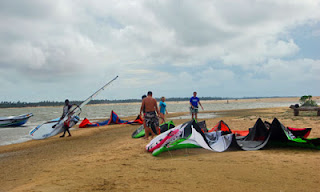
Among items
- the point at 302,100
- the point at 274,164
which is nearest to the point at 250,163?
the point at 274,164

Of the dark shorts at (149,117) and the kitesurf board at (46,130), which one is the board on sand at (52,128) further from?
the dark shorts at (149,117)

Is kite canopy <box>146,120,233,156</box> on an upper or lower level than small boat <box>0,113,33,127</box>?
upper

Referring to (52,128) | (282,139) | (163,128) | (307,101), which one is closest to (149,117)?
(163,128)

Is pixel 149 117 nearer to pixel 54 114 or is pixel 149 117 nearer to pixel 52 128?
pixel 52 128

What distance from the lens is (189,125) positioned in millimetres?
6582

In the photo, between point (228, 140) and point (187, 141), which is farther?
point (228, 140)

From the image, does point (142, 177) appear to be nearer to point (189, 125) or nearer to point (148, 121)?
point (189, 125)

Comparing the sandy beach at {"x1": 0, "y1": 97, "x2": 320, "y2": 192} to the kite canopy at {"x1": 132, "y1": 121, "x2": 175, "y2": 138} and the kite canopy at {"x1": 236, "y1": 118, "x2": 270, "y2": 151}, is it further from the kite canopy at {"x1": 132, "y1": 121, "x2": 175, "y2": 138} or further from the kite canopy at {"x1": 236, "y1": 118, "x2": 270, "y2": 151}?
the kite canopy at {"x1": 132, "y1": 121, "x2": 175, "y2": 138}

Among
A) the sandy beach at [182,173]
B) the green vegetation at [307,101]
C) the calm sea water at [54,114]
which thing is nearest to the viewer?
the sandy beach at [182,173]

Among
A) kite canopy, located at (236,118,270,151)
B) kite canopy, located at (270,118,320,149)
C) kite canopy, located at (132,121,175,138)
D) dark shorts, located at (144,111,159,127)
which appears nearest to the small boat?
kite canopy, located at (132,121,175,138)

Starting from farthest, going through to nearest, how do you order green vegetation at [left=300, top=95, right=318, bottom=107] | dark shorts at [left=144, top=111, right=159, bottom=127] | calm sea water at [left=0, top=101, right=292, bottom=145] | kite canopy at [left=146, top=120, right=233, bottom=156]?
green vegetation at [left=300, top=95, right=318, bottom=107], calm sea water at [left=0, top=101, right=292, bottom=145], dark shorts at [left=144, top=111, right=159, bottom=127], kite canopy at [left=146, top=120, right=233, bottom=156]

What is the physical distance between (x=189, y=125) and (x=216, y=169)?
212 centimetres

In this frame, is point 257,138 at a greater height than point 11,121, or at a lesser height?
greater

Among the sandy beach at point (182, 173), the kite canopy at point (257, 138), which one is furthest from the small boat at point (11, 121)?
the kite canopy at point (257, 138)
